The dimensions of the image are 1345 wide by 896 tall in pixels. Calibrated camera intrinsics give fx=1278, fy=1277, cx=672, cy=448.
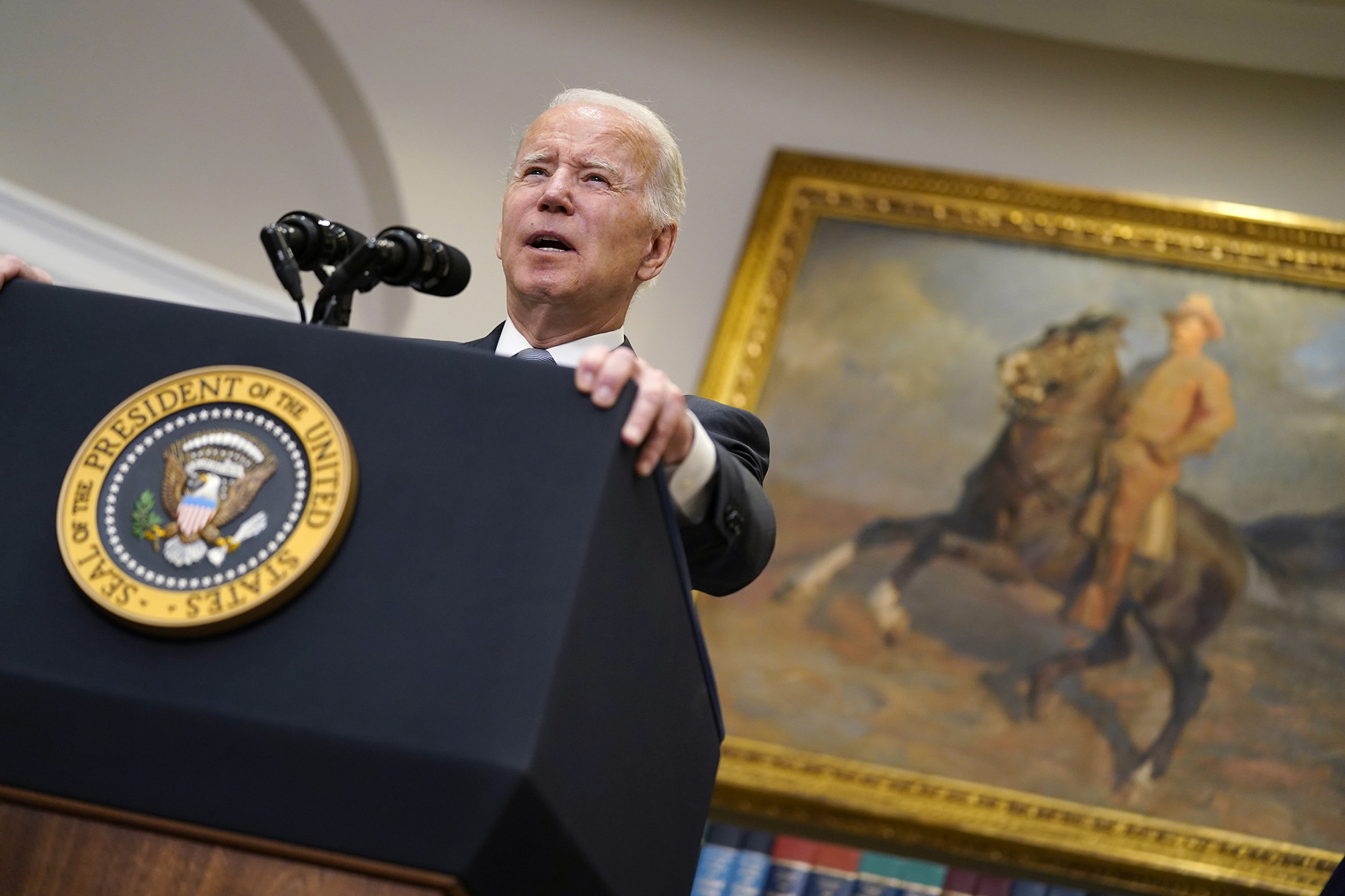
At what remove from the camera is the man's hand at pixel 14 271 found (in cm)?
133

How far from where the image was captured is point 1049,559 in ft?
17.7

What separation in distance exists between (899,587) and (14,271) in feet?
14.7

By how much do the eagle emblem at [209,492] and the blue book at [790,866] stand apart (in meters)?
4.05

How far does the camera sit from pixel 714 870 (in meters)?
4.80

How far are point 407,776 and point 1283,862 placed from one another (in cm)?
471

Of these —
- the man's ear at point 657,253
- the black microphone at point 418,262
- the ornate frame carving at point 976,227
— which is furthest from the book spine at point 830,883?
the black microphone at point 418,262

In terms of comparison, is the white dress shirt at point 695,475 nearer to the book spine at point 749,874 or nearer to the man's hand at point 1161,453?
the book spine at point 749,874

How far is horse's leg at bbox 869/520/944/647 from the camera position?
5.38m

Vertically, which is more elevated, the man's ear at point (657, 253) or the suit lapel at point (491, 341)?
the man's ear at point (657, 253)

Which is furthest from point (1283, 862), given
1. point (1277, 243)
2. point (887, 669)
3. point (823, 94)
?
point (823, 94)

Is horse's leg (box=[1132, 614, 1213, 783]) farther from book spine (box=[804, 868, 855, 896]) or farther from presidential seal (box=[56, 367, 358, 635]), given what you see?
presidential seal (box=[56, 367, 358, 635])

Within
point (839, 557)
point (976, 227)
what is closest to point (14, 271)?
point (839, 557)

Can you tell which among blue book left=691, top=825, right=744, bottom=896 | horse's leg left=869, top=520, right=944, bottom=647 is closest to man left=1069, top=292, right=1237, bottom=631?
horse's leg left=869, top=520, right=944, bottom=647

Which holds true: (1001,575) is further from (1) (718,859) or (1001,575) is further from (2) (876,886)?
(1) (718,859)
